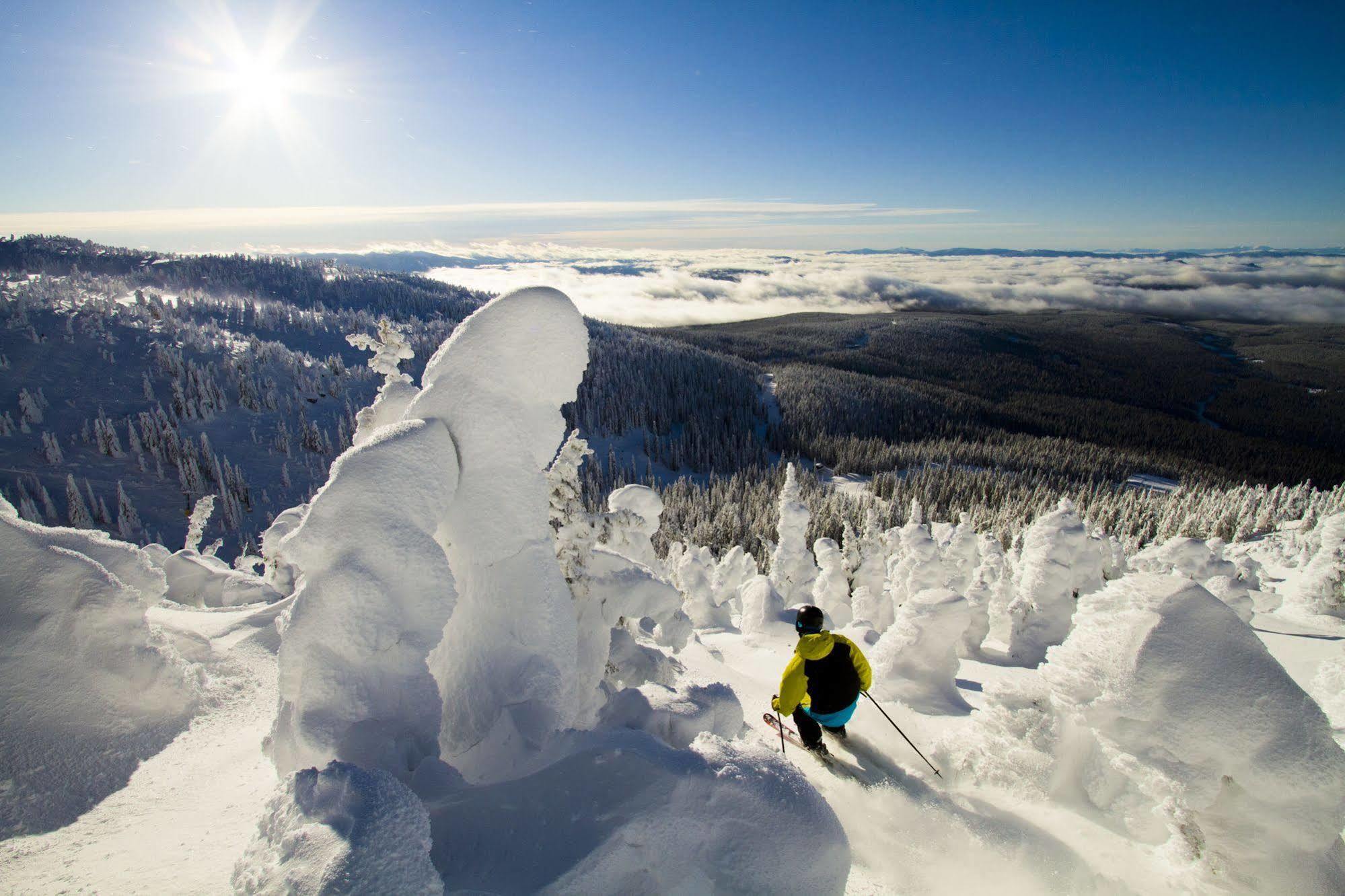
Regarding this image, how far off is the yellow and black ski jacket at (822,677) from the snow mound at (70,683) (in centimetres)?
611

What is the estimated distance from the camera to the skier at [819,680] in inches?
253

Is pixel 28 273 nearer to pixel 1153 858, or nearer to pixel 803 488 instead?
pixel 803 488

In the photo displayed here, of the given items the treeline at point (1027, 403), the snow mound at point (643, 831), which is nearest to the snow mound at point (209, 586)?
the snow mound at point (643, 831)

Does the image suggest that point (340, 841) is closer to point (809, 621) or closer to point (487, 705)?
point (487, 705)

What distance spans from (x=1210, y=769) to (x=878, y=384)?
12980cm

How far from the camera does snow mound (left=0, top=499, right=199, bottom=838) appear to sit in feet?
13.1

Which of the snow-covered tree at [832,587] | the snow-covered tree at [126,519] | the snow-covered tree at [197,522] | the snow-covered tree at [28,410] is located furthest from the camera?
the snow-covered tree at [28,410]

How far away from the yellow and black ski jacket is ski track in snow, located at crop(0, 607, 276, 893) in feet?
16.6

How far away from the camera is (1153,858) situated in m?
4.84

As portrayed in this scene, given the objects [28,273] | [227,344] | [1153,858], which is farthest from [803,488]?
[28,273]

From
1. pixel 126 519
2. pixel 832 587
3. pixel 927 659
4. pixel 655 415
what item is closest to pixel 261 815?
pixel 927 659

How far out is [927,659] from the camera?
9.02m

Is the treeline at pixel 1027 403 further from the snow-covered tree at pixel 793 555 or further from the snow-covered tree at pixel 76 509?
the snow-covered tree at pixel 76 509

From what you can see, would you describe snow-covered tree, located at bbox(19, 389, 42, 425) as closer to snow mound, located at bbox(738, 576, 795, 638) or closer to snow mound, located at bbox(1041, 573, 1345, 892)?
snow mound, located at bbox(738, 576, 795, 638)
